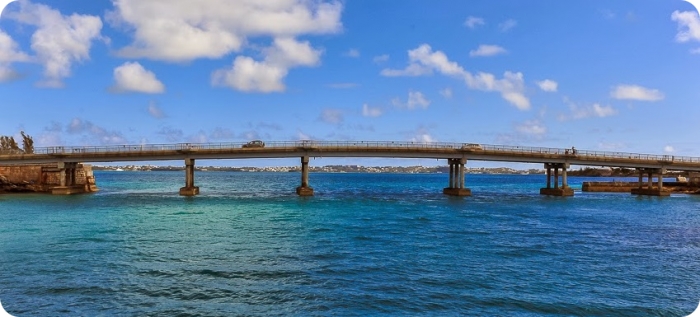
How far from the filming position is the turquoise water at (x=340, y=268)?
585 inches

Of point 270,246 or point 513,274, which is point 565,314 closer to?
point 513,274

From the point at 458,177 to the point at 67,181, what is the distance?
180 feet

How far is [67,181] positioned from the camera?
69.1 metres

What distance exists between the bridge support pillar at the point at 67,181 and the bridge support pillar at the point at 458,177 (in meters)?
51.9

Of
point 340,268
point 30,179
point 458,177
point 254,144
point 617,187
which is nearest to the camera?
point 340,268

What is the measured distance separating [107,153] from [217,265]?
5250cm

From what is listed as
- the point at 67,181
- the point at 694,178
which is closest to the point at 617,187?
the point at 694,178

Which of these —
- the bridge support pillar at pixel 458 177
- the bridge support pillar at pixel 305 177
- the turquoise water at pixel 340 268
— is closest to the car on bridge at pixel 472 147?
the bridge support pillar at pixel 458 177

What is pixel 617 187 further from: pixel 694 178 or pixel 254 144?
pixel 254 144

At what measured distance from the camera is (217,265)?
19984mm

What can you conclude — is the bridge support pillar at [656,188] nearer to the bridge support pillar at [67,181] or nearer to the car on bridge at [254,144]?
the car on bridge at [254,144]

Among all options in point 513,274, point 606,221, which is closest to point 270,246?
point 513,274

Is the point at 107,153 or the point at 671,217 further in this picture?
the point at 107,153

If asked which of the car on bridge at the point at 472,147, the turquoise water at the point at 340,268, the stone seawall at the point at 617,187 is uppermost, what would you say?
the car on bridge at the point at 472,147
